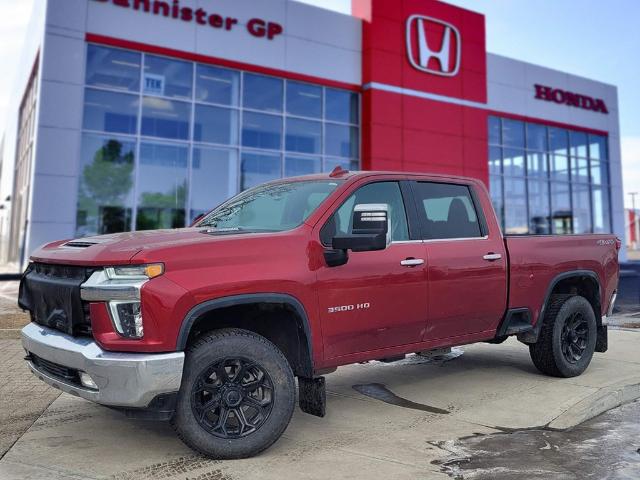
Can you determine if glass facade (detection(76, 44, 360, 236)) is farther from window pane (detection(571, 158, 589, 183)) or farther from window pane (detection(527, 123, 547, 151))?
window pane (detection(571, 158, 589, 183))

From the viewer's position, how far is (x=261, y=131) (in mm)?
17359

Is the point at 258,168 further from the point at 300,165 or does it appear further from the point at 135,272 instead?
the point at 135,272

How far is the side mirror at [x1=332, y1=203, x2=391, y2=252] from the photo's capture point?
3.61m

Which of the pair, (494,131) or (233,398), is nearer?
(233,398)

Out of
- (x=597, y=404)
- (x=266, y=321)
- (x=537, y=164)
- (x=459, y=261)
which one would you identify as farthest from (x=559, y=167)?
(x=266, y=321)

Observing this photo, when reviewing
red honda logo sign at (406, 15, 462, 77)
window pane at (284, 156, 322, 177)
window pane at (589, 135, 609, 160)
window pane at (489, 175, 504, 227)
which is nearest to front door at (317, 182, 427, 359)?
window pane at (284, 156, 322, 177)

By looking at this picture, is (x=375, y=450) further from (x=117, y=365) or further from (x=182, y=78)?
(x=182, y=78)

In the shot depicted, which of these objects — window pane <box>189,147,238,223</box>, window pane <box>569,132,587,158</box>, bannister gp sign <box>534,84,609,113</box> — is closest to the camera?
window pane <box>189,147,238,223</box>

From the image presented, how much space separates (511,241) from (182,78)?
13200 mm

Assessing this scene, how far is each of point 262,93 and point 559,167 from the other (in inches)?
591

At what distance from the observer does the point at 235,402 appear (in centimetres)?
346

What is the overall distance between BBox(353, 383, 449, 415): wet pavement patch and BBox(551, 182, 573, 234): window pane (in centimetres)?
2167

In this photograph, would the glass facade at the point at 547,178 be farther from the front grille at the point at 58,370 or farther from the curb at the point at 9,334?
the front grille at the point at 58,370

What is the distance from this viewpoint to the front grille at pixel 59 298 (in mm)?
3326
